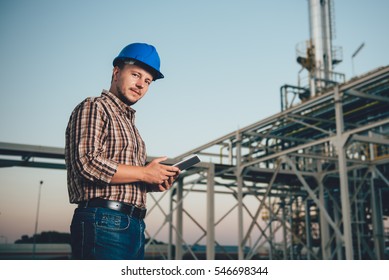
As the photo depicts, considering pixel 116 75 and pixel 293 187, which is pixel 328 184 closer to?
pixel 293 187

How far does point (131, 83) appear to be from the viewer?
7.47 feet

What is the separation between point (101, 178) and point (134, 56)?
711 millimetres

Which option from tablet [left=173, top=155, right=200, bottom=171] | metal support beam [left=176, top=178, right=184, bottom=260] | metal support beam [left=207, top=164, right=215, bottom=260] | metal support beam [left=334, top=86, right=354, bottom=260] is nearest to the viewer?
tablet [left=173, top=155, right=200, bottom=171]

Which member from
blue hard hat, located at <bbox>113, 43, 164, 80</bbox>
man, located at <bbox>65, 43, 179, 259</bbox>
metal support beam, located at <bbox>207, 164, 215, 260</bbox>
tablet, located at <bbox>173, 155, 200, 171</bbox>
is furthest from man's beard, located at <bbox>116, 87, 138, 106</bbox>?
metal support beam, located at <bbox>207, 164, 215, 260</bbox>

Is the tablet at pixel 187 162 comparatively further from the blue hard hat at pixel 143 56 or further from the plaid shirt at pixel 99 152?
the blue hard hat at pixel 143 56

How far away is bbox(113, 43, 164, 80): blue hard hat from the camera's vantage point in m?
2.25

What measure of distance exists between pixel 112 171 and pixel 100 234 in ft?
0.99

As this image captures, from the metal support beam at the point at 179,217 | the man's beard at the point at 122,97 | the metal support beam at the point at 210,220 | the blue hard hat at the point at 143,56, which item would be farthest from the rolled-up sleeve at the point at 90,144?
the metal support beam at the point at 179,217

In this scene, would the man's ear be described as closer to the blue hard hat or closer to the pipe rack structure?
the blue hard hat

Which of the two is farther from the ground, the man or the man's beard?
the man's beard
